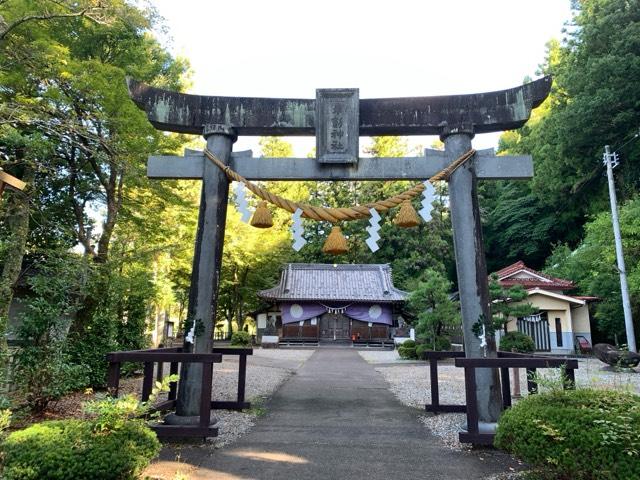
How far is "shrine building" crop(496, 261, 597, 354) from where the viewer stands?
21219 millimetres

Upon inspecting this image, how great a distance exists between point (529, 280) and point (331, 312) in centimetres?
1158

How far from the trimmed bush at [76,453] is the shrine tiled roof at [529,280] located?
20.8m

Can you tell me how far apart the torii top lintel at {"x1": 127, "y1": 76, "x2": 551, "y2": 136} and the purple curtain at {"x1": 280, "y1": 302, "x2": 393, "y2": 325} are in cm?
2177

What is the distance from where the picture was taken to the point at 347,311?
27.2m

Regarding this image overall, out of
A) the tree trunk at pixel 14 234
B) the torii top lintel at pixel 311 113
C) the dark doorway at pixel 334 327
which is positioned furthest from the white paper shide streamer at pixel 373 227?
the dark doorway at pixel 334 327

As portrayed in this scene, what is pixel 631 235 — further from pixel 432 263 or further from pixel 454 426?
pixel 432 263

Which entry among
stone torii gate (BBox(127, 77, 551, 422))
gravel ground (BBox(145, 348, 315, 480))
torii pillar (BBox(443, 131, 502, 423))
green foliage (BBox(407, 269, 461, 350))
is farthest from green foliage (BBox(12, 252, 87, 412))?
green foliage (BBox(407, 269, 461, 350))

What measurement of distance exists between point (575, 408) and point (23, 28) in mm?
11639

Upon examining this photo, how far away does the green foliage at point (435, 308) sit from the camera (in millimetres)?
16058

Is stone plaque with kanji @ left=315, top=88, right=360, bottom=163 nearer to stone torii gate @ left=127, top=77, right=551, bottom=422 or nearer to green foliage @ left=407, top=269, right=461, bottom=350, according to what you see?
stone torii gate @ left=127, top=77, right=551, bottom=422

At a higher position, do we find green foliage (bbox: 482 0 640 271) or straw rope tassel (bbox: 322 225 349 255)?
green foliage (bbox: 482 0 640 271)

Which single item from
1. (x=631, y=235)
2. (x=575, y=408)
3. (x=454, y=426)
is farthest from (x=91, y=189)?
(x=631, y=235)

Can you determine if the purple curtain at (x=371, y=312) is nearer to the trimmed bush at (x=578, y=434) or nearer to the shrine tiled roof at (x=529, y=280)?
the shrine tiled roof at (x=529, y=280)

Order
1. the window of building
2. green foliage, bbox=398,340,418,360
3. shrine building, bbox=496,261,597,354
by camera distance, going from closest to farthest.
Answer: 1. green foliage, bbox=398,340,418,360
2. shrine building, bbox=496,261,597,354
3. the window of building
